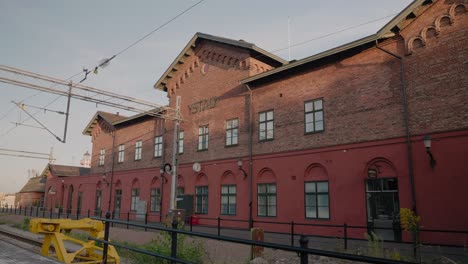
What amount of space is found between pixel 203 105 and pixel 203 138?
234cm

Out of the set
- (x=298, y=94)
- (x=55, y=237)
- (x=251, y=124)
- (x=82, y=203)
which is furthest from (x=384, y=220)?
(x=82, y=203)

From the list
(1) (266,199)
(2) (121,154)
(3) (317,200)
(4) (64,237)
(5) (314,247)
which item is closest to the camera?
(4) (64,237)

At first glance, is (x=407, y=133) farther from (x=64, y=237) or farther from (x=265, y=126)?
(x=64, y=237)

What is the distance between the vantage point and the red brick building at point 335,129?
13477 mm

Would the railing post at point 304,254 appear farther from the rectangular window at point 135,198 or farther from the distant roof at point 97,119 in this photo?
the distant roof at point 97,119

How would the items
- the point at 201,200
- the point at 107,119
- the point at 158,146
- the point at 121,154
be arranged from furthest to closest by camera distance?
the point at 107,119 < the point at 121,154 < the point at 158,146 < the point at 201,200

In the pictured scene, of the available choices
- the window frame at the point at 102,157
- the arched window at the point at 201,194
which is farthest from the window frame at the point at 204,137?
the window frame at the point at 102,157

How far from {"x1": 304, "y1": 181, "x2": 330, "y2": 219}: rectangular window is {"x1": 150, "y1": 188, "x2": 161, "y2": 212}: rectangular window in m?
13.9

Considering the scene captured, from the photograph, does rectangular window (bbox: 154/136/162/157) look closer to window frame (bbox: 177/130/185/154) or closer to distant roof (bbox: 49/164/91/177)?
window frame (bbox: 177/130/185/154)

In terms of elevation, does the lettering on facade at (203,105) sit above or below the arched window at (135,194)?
above

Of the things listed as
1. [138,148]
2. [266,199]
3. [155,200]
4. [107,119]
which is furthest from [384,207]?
[107,119]

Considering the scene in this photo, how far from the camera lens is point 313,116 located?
1794cm

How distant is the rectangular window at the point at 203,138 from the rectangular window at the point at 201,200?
281 cm

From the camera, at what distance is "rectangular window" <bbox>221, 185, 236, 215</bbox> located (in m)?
21.3
